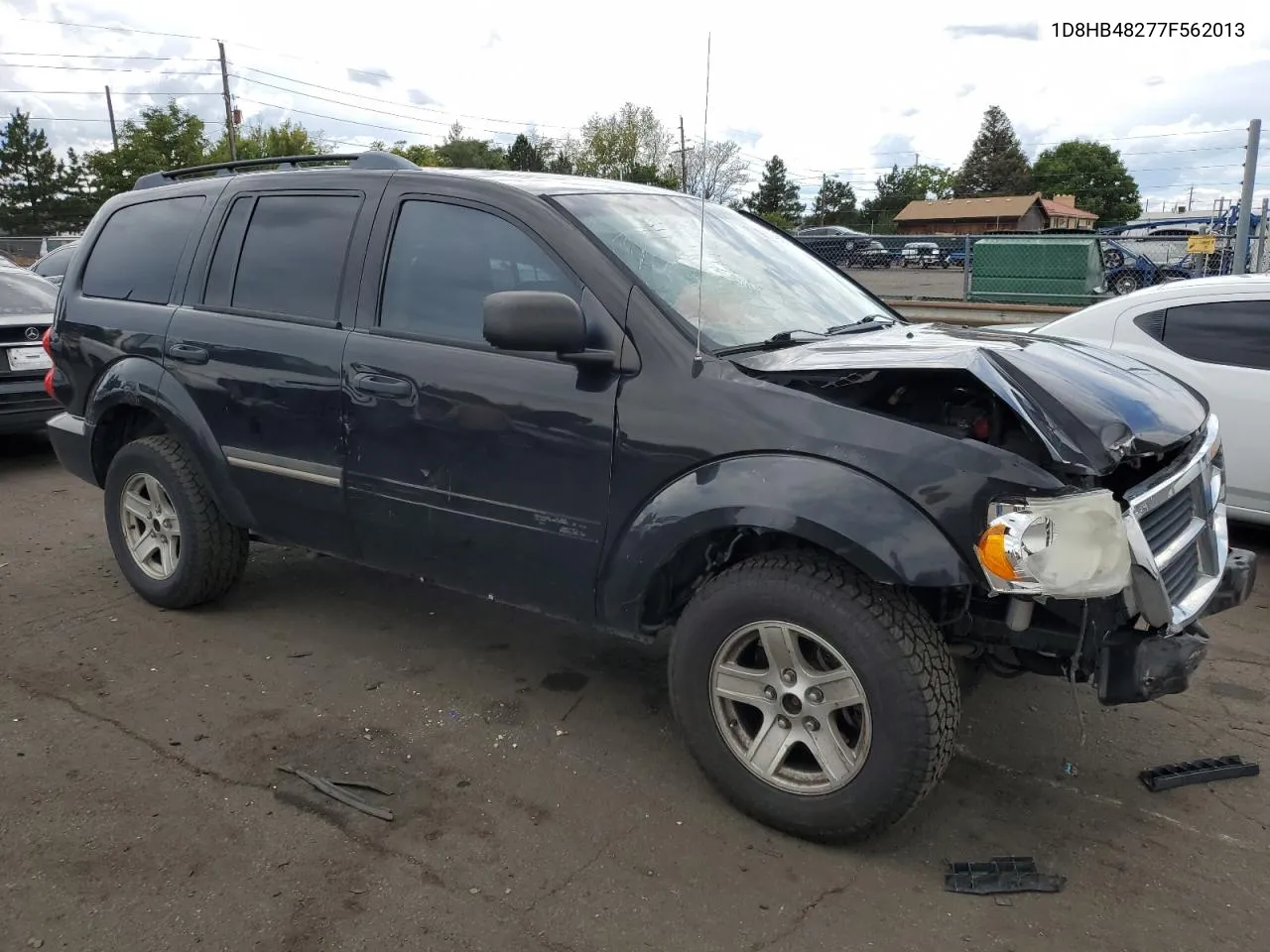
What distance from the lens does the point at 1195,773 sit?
3256mm

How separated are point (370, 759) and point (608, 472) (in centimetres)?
130

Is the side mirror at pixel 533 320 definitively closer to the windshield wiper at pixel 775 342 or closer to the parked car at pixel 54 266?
the windshield wiper at pixel 775 342

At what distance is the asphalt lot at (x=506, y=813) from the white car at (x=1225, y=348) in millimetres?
1180

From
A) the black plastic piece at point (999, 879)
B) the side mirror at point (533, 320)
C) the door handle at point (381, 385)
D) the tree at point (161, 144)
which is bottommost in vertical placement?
the black plastic piece at point (999, 879)

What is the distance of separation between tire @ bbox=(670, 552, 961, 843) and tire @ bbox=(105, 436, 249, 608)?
2454 mm

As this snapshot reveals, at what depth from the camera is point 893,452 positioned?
2639mm

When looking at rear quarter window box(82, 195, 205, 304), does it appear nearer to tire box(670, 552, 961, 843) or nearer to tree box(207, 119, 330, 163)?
tire box(670, 552, 961, 843)

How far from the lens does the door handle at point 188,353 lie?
412 cm

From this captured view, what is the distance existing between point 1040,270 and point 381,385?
14.1m

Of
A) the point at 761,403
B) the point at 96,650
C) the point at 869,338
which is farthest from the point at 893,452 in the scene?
the point at 96,650

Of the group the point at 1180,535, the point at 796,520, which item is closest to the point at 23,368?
the point at 796,520

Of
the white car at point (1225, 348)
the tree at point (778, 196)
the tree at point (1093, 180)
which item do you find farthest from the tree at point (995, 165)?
the white car at point (1225, 348)

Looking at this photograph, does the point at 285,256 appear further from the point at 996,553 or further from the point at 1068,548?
the point at 1068,548

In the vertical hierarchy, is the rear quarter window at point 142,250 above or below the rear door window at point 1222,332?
above
